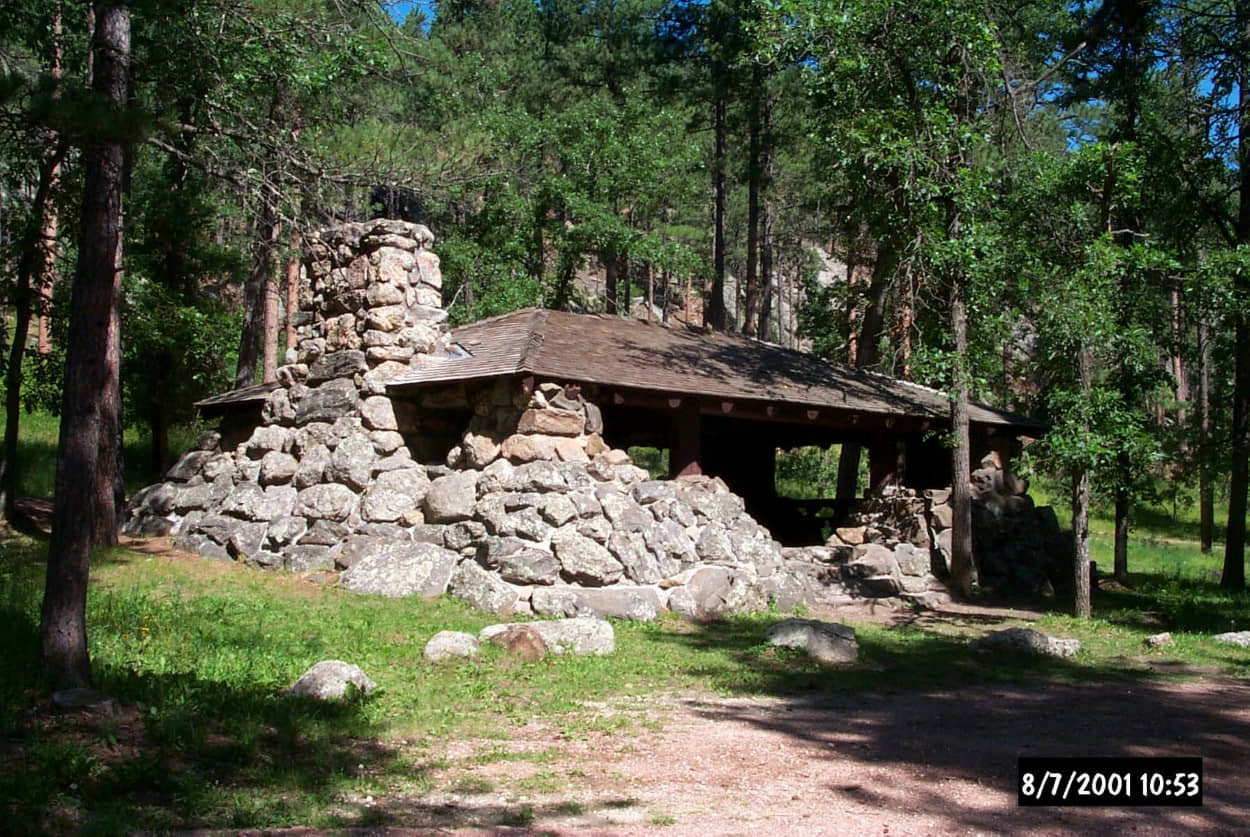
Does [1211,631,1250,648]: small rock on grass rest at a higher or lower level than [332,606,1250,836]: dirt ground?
higher

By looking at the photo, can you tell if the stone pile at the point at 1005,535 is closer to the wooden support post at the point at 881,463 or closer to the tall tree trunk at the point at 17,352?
the wooden support post at the point at 881,463

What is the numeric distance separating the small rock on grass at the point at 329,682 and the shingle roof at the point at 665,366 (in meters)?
4.65

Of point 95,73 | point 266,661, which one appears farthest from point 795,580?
point 95,73

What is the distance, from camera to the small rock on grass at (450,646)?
7.66 metres

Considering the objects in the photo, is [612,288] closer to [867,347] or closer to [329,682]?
[867,347]

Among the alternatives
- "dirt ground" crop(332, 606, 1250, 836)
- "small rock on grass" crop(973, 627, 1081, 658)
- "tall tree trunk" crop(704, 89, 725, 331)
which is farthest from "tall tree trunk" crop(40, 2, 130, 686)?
"tall tree trunk" crop(704, 89, 725, 331)

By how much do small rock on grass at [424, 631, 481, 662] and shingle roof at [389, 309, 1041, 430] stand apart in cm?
348

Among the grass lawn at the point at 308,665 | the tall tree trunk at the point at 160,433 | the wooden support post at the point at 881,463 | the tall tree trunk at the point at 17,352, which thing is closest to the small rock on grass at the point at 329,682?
A: the grass lawn at the point at 308,665

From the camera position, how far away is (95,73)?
612 cm

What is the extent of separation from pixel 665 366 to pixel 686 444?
1.03 m

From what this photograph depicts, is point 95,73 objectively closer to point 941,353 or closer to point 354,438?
point 354,438

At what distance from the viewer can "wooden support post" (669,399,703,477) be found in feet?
A: 41.4

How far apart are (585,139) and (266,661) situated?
51.6 ft

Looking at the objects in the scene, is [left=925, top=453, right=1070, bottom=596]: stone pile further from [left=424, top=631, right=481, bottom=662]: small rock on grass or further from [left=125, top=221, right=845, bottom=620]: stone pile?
[left=424, top=631, right=481, bottom=662]: small rock on grass
